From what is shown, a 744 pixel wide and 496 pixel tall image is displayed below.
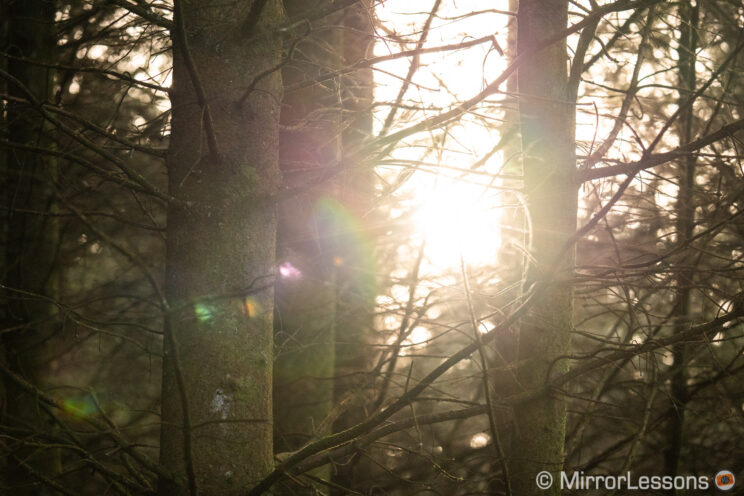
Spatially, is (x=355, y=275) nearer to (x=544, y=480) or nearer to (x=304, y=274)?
A: (x=304, y=274)

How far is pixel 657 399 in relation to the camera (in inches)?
208

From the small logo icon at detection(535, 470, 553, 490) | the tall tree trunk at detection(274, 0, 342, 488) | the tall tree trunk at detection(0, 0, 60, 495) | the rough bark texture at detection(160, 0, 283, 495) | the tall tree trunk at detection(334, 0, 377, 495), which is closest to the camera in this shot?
the rough bark texture at detection(160, 0, 283, 495)

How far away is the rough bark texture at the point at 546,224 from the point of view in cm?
265

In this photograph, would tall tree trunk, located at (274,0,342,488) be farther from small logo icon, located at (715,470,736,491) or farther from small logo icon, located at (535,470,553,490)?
small logo icon, located at (715,470,736,491)

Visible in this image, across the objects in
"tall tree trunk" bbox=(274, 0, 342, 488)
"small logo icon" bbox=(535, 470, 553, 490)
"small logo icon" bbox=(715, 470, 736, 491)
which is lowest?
"small logo icon" bbox=(715, 470, 736, 491)

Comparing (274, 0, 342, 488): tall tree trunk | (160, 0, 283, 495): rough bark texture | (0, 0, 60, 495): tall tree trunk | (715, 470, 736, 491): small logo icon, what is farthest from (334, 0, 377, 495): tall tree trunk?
(715, 470, 736, 491): small logo icon

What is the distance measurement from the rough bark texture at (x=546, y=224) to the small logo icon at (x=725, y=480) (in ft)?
9.69

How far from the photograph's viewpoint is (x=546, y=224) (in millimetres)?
2688

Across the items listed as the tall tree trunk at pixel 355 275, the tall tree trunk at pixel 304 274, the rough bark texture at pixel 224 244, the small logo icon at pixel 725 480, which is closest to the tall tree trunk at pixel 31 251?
the tall tree trunk at pixel 304 274

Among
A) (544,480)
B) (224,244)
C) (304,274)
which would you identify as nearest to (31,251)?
(304,274)

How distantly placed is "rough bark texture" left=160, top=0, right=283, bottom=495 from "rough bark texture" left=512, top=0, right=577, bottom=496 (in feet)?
3.75

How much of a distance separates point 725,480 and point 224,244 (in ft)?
15.3

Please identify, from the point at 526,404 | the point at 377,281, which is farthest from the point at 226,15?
the point at 377,281

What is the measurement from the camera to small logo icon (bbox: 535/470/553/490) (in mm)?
2631
